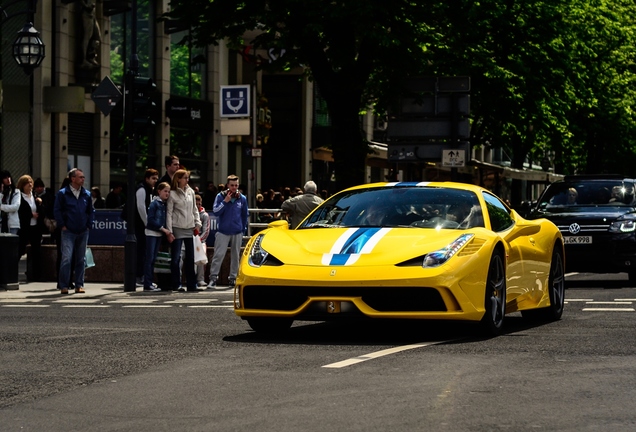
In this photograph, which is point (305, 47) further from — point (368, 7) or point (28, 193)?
point (28, 193)

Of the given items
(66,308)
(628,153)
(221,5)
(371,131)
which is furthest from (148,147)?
(628,153)

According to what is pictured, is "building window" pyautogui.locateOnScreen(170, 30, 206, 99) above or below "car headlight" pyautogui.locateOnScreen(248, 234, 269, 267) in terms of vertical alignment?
above

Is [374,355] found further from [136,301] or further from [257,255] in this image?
[136,301]

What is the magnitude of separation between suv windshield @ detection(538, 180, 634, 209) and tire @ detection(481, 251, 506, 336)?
1046 centimetres

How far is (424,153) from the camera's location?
29.4 m

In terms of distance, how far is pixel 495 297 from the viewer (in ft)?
38.5

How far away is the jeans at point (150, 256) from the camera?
21.2m

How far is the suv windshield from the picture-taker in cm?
2227

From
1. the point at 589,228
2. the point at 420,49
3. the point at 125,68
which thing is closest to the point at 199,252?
the point at 589,228

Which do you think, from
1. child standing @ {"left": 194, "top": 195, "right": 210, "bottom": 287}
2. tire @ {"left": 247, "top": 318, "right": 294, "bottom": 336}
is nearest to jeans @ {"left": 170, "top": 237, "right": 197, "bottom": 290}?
child standing @ {"left": 194, "top": 195, "right": 210, "bottom": 287}

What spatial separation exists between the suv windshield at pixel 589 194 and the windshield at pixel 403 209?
9961mm

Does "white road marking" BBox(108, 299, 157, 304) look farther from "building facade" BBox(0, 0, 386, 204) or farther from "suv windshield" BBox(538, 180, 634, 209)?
"building facade" BBox(0, 0, 386, 204)

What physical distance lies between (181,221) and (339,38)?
8043mm

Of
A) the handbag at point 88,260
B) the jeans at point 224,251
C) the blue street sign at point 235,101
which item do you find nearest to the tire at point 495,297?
the jeans at point 224,251
